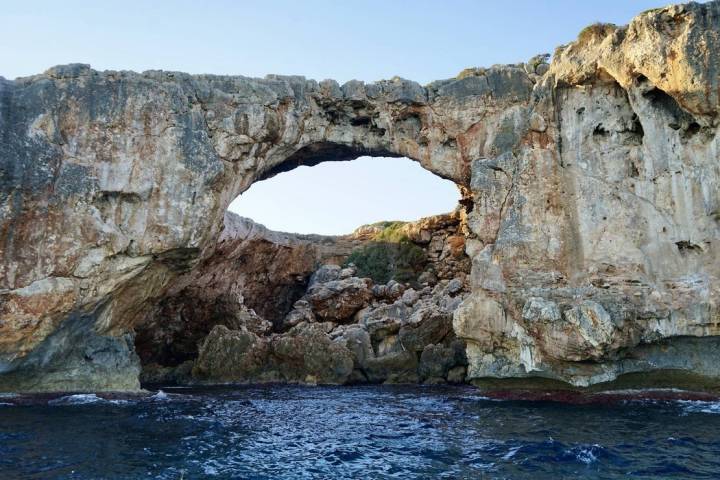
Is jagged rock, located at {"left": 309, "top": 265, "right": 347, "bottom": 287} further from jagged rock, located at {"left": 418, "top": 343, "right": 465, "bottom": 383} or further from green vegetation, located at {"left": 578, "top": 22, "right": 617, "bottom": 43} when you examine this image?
green vegetation, located at {"left": 578, "top": 22, "right": 617, "bottom": 43}

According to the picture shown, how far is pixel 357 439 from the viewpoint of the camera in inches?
587

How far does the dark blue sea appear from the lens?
11781 millimetres

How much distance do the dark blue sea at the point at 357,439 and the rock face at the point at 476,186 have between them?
2.14 m

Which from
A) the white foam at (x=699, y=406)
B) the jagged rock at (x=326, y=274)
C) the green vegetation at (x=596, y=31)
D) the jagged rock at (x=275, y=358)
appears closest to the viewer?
the white foam at (x=699, y=406)

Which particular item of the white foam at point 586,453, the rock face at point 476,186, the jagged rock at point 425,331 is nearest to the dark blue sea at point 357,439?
the white foam at point 586,453

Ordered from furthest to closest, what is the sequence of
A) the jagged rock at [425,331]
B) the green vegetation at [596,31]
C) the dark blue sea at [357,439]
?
the jagged rock at [425,331] → the green vegetation at [596,31] → the dark blue sea at [357,439]

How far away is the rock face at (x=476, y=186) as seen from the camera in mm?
20016

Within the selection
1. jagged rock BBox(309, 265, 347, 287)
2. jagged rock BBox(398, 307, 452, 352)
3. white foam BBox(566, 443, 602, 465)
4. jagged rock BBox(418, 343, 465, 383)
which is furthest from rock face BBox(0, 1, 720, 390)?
jagged rock BBox(309, 265, 347, 287)

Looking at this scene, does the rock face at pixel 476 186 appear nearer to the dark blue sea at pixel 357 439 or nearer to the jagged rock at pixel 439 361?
the dark blue sea at pixel 357 439

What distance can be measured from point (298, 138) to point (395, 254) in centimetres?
1865

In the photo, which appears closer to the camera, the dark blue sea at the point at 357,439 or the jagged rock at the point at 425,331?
the dark blue sea at the point at 357,439

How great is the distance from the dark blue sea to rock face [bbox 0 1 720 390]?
2.14 m

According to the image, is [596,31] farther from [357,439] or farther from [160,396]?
[160,396]

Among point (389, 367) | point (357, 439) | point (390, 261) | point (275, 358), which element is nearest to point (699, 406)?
point (357, 439)
